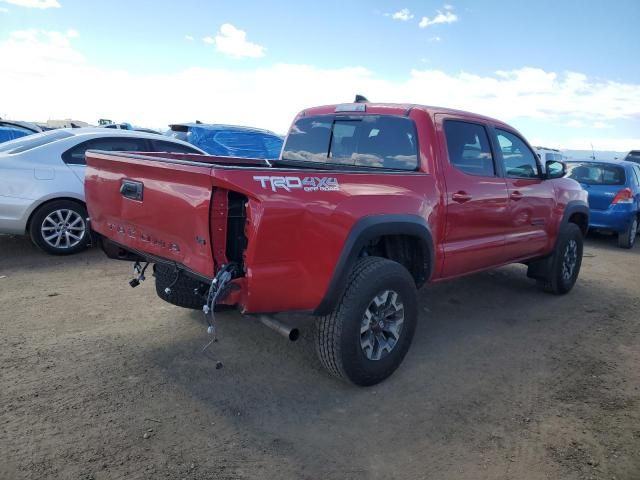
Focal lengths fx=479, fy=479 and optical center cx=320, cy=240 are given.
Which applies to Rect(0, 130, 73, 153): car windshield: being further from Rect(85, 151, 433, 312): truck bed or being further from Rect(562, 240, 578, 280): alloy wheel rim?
Rect(562, 240, 578, 280): alloy wheel rim

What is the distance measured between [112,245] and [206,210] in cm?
139

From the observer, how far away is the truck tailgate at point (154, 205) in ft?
8.49

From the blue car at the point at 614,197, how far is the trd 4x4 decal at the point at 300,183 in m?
7.85

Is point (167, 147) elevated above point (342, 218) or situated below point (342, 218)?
above

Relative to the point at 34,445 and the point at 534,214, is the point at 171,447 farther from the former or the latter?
the point at 534,214

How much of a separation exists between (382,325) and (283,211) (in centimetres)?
124

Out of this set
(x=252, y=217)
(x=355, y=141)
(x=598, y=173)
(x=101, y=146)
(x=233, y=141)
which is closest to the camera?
(x=252, y=217)


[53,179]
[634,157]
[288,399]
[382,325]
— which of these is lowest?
[288,399]

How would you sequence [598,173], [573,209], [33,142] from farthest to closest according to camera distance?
[598,173], [33,142], [573,209]

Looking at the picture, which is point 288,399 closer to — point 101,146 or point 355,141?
point 355,141

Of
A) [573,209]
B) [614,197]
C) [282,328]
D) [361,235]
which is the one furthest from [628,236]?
[282,328]

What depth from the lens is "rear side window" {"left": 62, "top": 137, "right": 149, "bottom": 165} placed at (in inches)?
241

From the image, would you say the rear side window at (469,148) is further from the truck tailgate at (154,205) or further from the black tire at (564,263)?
the truck tailgate at (154,205)

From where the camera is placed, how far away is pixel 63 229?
601 centimetres
